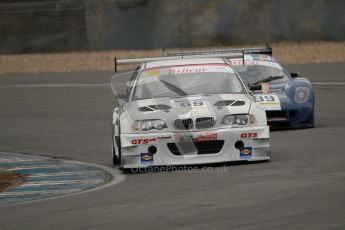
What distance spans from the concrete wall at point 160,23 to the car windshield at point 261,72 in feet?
32.4

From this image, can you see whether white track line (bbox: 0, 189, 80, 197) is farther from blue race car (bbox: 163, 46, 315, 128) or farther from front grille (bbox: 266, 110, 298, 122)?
front grille (bbox: 266, 110, 298, 122)

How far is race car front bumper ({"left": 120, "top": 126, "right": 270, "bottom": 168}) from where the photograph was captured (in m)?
11.5

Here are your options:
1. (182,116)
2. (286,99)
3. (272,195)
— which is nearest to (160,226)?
(272,195)

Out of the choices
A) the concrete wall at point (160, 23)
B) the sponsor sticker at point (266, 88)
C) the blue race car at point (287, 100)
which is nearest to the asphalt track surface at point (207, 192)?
the blue race car at point (287, 100)

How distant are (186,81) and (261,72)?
426 centimetres

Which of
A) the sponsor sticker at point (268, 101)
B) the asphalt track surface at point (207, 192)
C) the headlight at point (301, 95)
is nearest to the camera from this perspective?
the asphalt track surface at point (207, 192)

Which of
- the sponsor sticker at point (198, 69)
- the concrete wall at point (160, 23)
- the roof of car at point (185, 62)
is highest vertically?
the concrete wall at point (160, 23)

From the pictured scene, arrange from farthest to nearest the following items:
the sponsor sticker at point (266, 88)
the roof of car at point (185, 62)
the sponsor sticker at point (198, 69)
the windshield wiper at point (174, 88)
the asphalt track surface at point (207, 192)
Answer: the sponsor sticker at point (266, 88)
the roof of car at point (185, 62)
the sponsor sticker at point (198, 69)
the windshield wiper at point (174, 88)
the asphalt track surface at point (207, 192)

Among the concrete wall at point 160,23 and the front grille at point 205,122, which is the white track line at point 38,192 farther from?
the concrete wall at point 160,23

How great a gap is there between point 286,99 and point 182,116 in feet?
14.4

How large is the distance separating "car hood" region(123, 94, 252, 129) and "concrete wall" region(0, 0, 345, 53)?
48.8 feet

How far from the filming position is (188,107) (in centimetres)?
1180

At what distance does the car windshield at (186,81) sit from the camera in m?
12.5

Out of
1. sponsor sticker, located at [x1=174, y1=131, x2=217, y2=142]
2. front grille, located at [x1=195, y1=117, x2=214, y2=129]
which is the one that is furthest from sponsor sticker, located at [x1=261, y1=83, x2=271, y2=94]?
sponsor sticker, located at [x1=174, y1=131, x2=217, y2=142]
